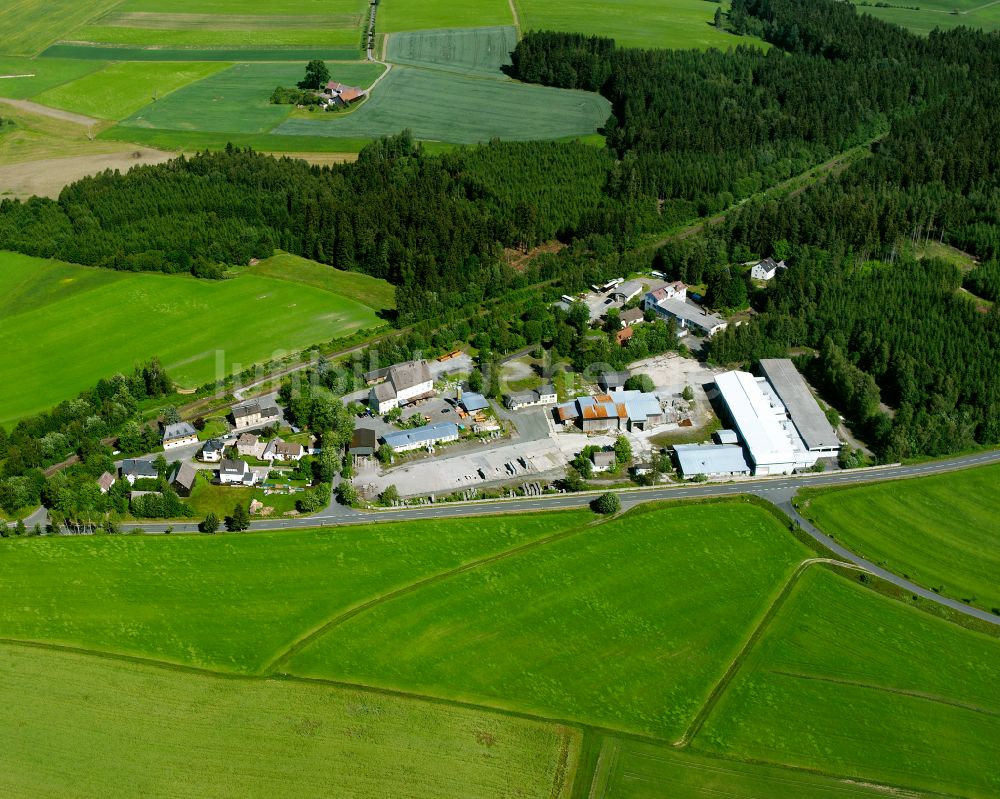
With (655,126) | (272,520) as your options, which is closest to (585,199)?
(655,126)

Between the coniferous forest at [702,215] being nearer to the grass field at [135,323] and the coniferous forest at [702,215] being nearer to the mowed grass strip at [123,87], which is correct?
the grass field at [135,323]

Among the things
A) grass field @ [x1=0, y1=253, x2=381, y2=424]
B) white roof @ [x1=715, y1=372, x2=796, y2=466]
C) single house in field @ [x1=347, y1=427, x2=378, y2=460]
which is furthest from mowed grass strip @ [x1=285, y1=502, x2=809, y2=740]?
grass field @ [x1=0, y1=253, x2=381, y2=424]

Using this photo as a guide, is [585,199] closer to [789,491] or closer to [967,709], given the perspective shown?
[789,491]

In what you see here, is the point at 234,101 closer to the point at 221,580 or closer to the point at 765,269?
the point at 765,269

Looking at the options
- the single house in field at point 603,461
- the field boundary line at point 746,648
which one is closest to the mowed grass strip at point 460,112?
the single house in field at point 603,461

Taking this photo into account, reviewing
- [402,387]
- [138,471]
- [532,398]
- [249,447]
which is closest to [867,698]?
[532,398]

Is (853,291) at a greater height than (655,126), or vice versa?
(655,126)

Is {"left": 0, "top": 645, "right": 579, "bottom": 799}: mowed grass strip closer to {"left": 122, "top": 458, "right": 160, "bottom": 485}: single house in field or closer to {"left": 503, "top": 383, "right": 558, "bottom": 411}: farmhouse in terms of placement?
{"left": 122, "top": 458, "right": 160, "bottom": 485}: single house in field
